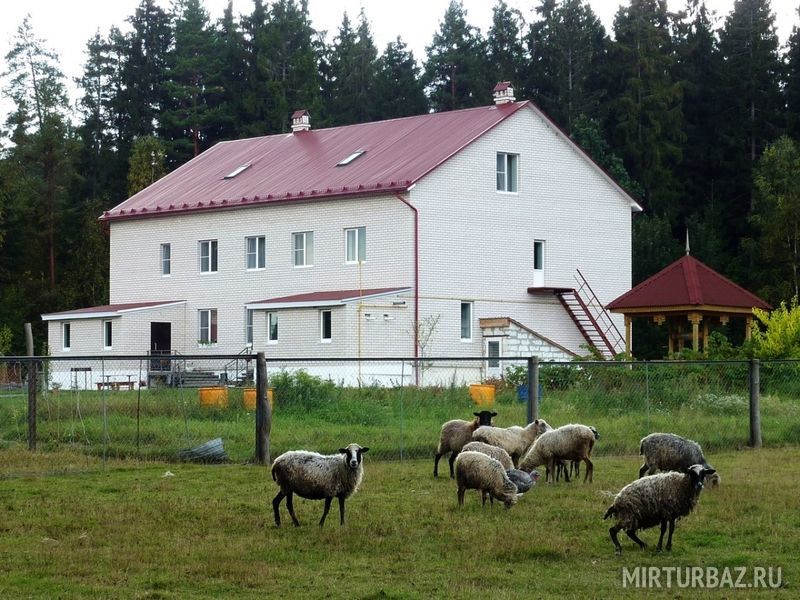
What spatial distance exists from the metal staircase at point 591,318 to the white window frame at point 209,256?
11.9 m

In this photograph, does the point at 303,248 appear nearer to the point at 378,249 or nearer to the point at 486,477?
the point at 378,249

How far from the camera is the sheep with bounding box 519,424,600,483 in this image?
19.1m

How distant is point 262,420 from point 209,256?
1224 inches

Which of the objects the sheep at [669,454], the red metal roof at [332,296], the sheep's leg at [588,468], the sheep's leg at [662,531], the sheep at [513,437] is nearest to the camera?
the sheep's leg at [662,531]

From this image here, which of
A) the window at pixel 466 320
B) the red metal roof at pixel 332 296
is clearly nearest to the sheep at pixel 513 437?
the red metal roof at pixel 332 296

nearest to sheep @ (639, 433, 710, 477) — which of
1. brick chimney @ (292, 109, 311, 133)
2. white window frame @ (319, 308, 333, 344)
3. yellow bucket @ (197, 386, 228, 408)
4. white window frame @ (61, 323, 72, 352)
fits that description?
yellow bucket @ (197, 386, 228, 408)

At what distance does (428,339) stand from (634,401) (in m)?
20.5

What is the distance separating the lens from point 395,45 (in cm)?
9644

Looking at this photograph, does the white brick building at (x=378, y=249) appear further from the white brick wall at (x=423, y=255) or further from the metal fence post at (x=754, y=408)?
the metal fence post at (x=754, y=408)

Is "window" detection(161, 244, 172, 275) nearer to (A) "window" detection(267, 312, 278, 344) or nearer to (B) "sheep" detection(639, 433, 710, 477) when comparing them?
(A) "window" detection(267, 312, 278, 344)

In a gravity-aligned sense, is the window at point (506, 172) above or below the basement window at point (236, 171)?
below

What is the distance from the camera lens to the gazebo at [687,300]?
43.1 meters

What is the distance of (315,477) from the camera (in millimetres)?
15742

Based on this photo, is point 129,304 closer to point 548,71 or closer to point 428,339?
point 428,339
